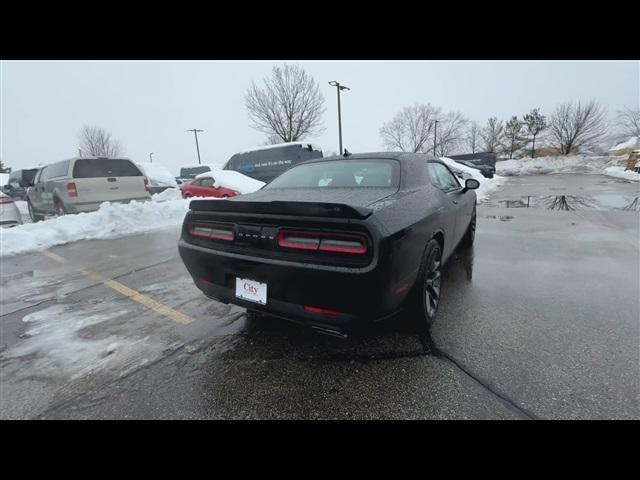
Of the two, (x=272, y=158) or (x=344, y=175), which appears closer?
(x=344, y=175)

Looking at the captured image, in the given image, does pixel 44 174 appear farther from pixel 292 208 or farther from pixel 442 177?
pixel 442 177

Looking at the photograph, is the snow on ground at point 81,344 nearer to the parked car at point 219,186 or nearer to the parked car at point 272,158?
the parked car at point 219,186

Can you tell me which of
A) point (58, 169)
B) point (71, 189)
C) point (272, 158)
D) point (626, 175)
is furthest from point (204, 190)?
point (626, 175)

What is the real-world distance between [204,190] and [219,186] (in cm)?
67

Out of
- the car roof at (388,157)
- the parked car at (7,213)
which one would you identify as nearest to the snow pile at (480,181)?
the car roof at (388,157)

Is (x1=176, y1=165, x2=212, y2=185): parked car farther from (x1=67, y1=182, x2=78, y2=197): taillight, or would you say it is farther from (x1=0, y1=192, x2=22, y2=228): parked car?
(x1=0, y1=192, x2=22, y2=228): parked car

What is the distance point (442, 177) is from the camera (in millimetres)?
3705

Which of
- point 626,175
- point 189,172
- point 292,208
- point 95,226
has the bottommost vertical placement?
point 626,175

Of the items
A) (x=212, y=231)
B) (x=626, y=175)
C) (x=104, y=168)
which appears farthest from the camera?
(x=626, y=175)

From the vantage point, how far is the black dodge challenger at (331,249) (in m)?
1.81

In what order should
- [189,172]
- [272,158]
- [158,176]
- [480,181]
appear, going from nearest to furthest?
[272,158] → [480,181] → [158,176] → [189,172]

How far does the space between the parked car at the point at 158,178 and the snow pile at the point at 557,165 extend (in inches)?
1421
